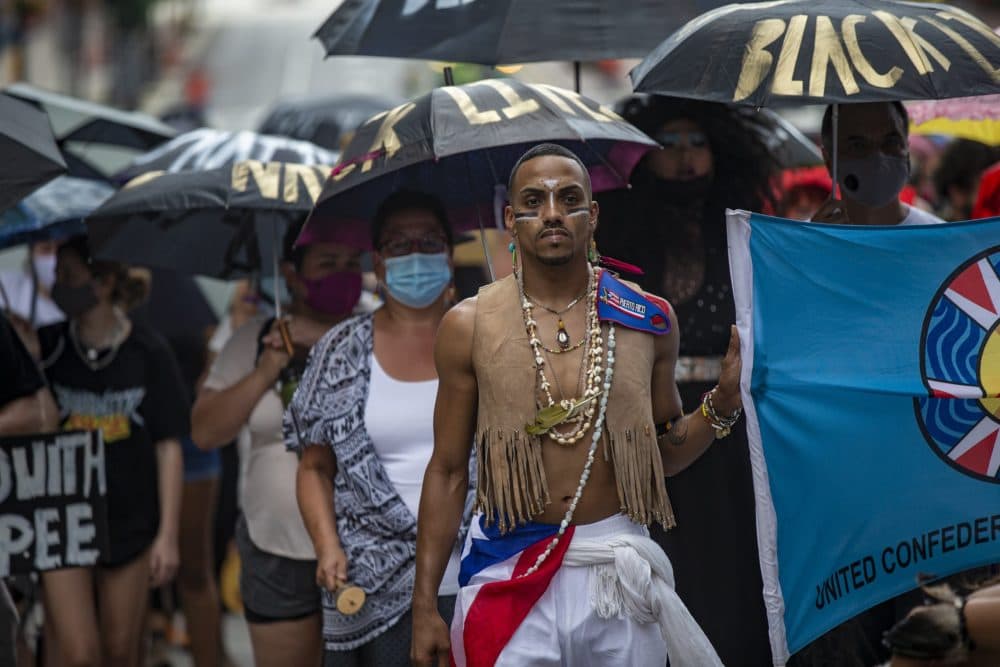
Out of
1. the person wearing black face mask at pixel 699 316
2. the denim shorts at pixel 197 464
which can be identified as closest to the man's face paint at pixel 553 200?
the person wearing black face mask at pixel 699 316

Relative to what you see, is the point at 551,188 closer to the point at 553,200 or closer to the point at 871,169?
the point at 553,200

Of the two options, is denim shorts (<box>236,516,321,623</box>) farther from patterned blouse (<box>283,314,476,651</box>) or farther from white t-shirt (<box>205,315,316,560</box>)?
patterned blouse (<box>283,314,476,651</box>)

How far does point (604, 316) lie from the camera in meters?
4.52

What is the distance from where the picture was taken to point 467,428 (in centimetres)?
462

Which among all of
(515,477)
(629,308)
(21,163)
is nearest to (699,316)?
(629,308)

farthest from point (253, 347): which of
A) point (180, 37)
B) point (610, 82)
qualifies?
point (180, 37)

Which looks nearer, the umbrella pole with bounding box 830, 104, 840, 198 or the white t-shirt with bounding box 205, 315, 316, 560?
the umbrella pole with bounding box 830, 104, 840, 198

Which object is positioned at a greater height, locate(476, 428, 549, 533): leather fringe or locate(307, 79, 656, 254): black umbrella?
locate(307, 79, 656, 254): black umbrella

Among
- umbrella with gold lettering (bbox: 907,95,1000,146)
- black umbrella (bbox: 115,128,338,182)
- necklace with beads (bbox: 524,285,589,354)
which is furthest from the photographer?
black umbrella (bbox: 115,128,338,182)

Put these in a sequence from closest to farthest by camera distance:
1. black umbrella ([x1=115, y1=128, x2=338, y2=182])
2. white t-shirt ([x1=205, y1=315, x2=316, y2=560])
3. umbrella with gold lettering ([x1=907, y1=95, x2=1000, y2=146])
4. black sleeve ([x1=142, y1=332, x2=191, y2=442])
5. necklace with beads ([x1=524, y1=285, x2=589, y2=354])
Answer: necklace with beads ([x1=524, y1=285, x2=589, y2=354])
white t-shirt ([x1=205, y1=315, x2=316, y2=560])
umbrella with gold lettering ([x1=907, y1=95, x2=1000, y2=146])
black umbrella ([x1=115, y1=128, x2=338, y2=182])
black sleeve ([x1=142, y1=332, x2=191, y2=442])

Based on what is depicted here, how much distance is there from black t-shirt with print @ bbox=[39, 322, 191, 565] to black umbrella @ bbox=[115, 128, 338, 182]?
807 millimetres

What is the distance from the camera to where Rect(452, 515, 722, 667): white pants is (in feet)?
14.4

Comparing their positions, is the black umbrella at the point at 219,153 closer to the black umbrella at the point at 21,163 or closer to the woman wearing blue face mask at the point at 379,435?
the black umbrella at the point at 21,163

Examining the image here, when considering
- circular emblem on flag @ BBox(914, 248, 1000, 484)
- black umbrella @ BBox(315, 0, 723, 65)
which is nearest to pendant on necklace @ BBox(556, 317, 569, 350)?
circular emblem on flag @ BBox(914, 248, 1000, 484)
